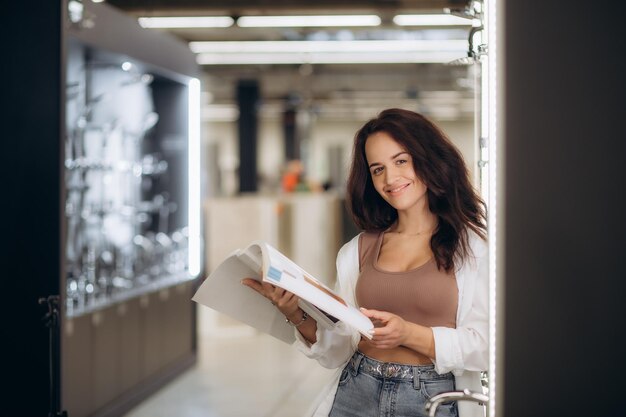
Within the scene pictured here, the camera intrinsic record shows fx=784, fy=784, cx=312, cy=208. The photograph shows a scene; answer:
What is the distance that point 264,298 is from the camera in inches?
74.3

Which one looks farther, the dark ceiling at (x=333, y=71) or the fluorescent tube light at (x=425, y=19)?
the dark ceiling at (x=333, y=71)

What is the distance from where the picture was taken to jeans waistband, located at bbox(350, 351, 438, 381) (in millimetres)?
1823

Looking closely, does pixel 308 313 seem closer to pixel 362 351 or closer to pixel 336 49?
pixel 362 351

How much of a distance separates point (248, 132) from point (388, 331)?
47.2 feet

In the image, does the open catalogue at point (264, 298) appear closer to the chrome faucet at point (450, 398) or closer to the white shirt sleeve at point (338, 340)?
the white shirt sleeve at point (338, 340)

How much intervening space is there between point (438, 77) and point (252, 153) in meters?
5.27

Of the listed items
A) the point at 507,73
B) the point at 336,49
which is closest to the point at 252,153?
the point at 336,49

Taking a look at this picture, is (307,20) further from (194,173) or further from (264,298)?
(264,298)

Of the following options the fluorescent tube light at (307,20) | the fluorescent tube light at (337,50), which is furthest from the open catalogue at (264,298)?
the fluorescent tube light at (337,50)

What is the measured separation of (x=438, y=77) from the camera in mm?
18188

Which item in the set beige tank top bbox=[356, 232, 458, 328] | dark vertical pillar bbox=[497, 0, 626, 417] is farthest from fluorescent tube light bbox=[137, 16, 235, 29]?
dark vertical pillar bbox=[497, 0, 626, 417]

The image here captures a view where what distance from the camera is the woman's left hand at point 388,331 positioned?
167 cm

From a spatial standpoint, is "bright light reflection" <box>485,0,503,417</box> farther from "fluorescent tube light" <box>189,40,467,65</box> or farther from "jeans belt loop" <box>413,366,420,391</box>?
"fluorescent tube light" <box>189,40,467,65</box>
